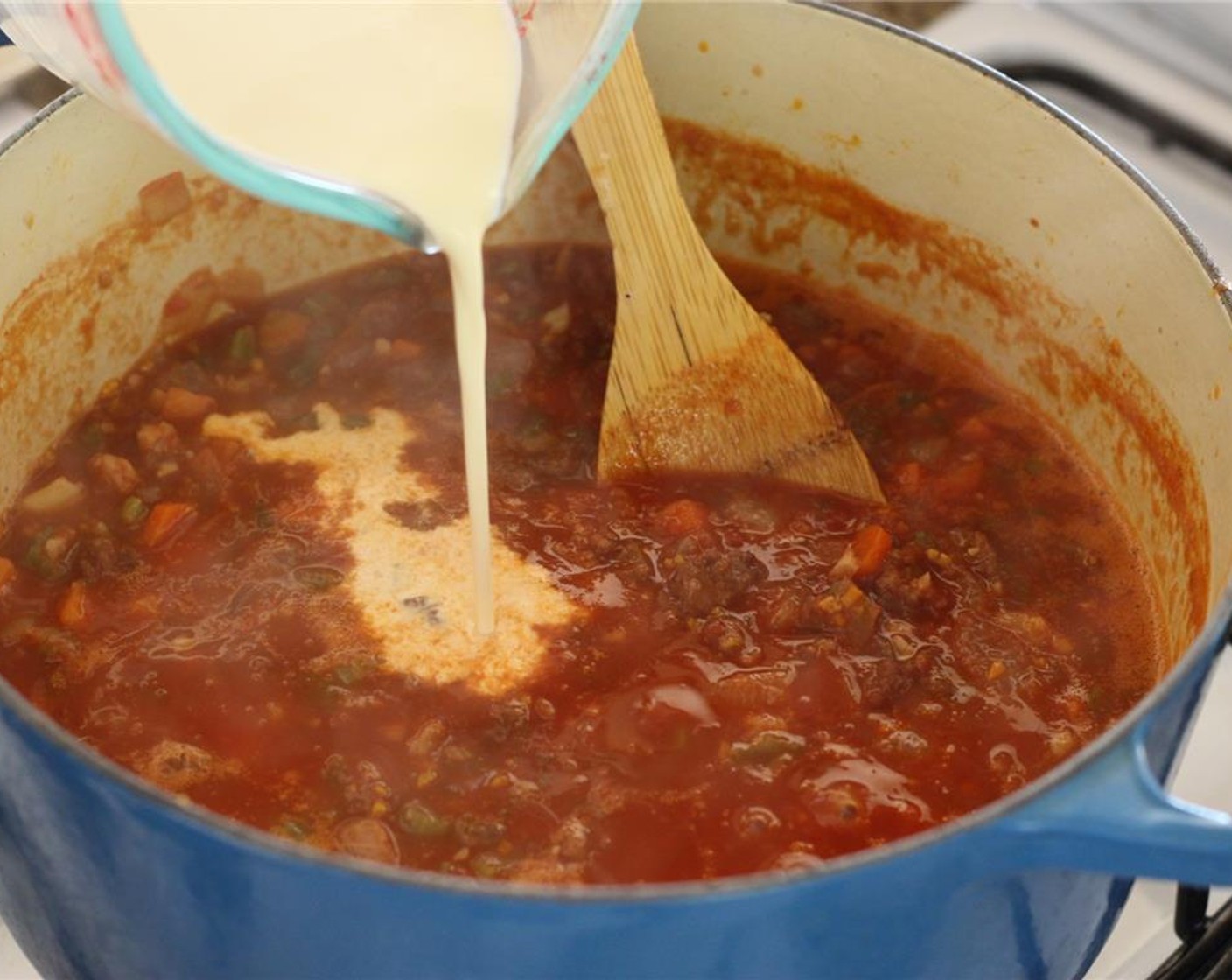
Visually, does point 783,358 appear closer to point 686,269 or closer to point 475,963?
point 686,269

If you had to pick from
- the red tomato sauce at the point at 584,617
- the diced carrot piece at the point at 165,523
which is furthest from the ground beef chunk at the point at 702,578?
the diced carrot piece at the point at 165,523

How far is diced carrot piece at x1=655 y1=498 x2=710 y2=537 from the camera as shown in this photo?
2104 mm

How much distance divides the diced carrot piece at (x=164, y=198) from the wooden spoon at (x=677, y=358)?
58 centimetres

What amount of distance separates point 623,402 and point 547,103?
54cm

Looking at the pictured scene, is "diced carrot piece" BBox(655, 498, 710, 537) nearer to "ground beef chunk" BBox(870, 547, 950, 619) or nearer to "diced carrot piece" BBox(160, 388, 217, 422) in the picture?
"ground beef chunk" BBox(870, 547, 950, 619)

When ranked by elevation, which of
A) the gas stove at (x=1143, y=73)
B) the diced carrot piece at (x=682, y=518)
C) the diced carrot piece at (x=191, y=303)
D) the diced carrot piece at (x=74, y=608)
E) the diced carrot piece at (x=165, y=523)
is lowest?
the diced carrot piece at (x=682, y=518)

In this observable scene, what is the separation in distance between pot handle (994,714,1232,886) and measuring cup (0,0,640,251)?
2.83 ft

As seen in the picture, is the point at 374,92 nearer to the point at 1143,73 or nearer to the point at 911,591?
the point at 911,591

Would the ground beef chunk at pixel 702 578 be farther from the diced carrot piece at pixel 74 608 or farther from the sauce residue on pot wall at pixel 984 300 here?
the diced carrot piece at pixel 74 608

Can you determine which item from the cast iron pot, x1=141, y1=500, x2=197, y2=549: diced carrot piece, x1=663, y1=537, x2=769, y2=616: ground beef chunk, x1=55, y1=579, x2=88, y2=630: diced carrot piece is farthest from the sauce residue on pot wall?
x1=55, y1=579, x2=88, y2=630: diced carrot piece

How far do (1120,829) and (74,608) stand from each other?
130 centimetres

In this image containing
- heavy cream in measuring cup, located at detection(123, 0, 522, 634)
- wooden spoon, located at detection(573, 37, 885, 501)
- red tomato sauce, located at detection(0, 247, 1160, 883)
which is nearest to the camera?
heavy cream in measuring cup, located at detection(123, 0, 522, 634)

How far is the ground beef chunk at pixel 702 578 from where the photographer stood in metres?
1.97

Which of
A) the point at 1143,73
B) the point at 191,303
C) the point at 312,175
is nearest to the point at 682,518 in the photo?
the point at 312,175
